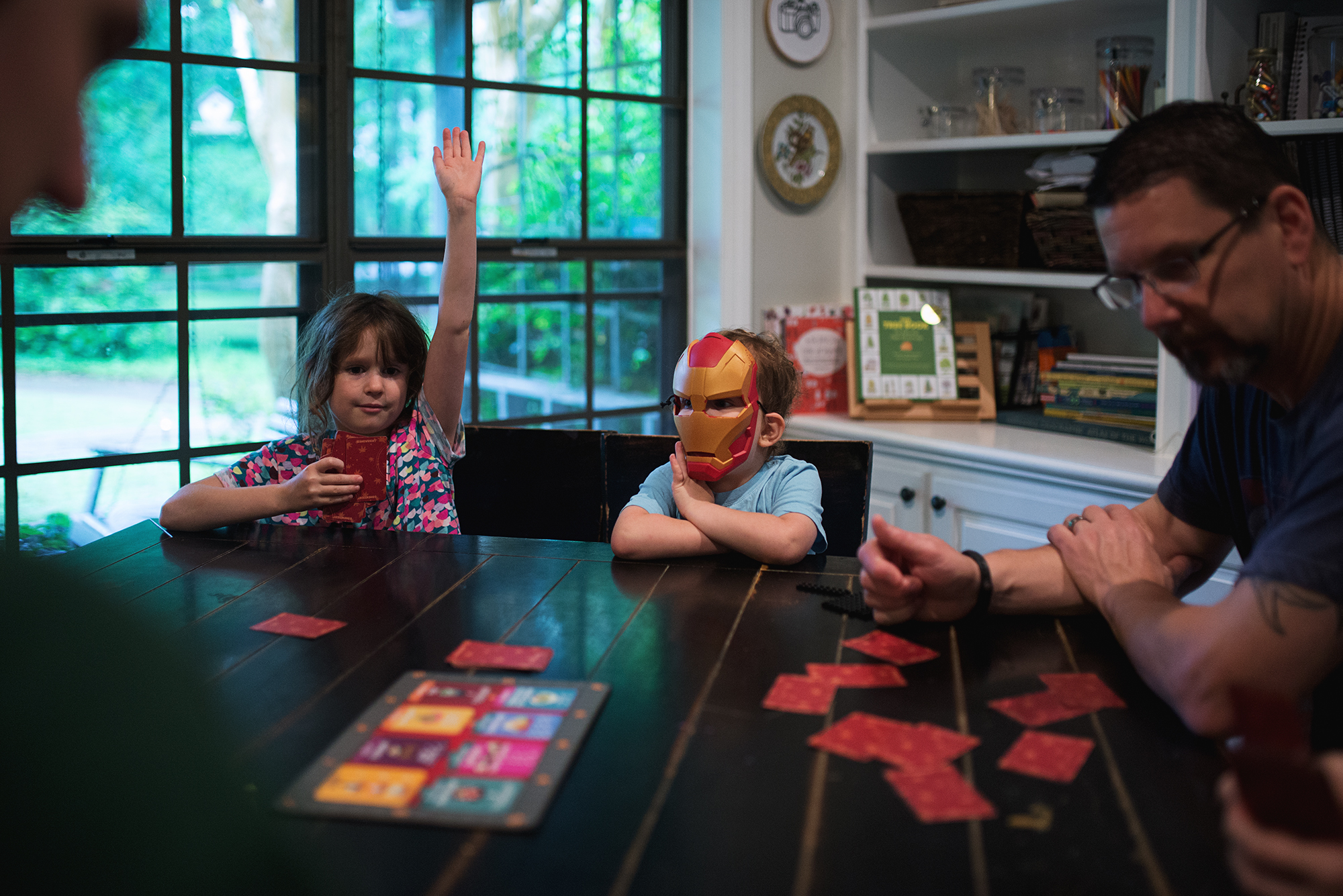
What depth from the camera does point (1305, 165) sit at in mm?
2715

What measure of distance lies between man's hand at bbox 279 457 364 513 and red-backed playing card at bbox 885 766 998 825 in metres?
1.23

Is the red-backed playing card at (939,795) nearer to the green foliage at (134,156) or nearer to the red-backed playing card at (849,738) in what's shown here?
the red-backed playing card at (849,738)

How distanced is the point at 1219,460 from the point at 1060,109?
2.00m

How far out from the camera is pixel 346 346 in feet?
6.95

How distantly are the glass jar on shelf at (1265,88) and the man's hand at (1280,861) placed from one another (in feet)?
8.10

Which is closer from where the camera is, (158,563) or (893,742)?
(893,742)

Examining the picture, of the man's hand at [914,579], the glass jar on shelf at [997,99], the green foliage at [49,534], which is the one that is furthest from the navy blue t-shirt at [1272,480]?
the green foliage at [49,534]

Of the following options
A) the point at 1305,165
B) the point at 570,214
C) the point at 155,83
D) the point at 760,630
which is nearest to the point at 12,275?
the point at 155,83

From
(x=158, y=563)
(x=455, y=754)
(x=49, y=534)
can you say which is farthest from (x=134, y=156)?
(x=455, y=754)

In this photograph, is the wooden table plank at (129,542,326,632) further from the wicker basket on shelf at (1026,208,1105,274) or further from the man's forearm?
the wicker basket on shelf at (1026,208,1105,274)

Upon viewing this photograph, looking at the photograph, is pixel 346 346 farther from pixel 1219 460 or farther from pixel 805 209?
pixel 805 209

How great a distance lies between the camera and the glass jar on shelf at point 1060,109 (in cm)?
323

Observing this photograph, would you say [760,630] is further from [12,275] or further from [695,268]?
[695,268]

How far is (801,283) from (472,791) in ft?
9.52
